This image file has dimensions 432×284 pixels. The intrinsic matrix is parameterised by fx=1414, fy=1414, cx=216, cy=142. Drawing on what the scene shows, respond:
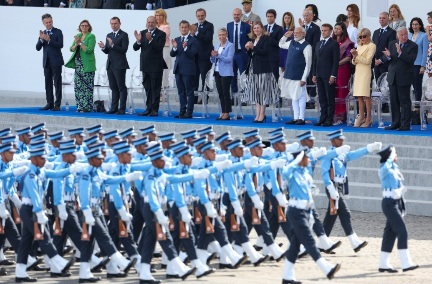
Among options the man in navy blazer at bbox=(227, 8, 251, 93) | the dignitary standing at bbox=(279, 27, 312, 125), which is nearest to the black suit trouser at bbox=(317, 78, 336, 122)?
the dignitary standing at bbox=(279, 27, 312, 125)

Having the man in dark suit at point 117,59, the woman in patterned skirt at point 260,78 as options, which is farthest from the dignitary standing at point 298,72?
the man in dark suit at point 117,59

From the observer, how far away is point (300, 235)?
17641 mm

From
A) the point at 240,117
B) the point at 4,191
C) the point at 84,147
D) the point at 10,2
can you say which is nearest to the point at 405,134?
the point at 240,117

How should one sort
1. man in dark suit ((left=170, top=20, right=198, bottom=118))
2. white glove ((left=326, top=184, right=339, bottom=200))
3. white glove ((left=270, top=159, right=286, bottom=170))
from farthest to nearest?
man in dark suit ((left=170, top=20, right=198, bottom=118)) → white glove ((left=326, top=184, right=339, bottom=200)) → white glove ((left=270, top=159, right=286, bottom=170))

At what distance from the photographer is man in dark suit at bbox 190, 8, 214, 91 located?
2656 centimetres

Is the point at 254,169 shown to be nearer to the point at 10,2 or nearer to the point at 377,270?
the point at 377,270

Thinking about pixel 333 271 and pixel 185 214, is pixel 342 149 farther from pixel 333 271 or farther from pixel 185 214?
pixel 185 214

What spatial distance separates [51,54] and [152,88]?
8.45 ft

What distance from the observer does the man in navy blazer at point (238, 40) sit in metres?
26.7

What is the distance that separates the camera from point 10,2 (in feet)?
107

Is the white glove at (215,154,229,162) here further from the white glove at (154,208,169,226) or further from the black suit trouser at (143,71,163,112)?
the black suit trouser at (143,71,163,112)

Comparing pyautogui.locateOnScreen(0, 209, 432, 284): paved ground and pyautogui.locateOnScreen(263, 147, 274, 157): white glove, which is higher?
pyautogui.locateOnScreen(263, 147, 274, 157): white glove

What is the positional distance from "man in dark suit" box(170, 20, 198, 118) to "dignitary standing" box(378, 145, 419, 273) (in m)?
8.48

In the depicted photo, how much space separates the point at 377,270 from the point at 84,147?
463 centimetres
